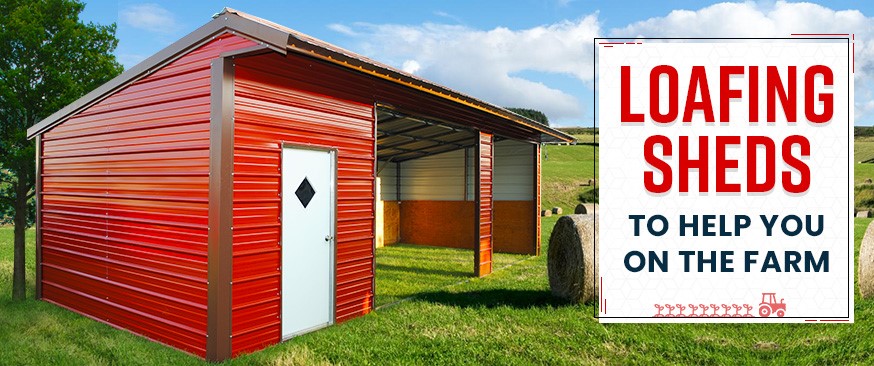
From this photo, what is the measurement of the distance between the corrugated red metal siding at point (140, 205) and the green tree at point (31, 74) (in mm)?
978

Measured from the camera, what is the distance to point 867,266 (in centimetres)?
806

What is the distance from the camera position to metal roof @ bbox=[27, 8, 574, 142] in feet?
18.0

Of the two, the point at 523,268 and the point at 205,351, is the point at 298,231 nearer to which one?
the point at 205,351

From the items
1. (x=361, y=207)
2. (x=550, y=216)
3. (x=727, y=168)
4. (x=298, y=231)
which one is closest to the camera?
(x=298, y=231)

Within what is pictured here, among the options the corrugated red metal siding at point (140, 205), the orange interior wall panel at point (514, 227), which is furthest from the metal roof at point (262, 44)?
the orange interior wall panel at point (514, 227)

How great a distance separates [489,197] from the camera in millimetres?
11875

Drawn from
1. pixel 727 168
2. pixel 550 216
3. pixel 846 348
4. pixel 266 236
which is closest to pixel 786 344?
pixel 846 348

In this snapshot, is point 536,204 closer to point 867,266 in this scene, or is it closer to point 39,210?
point 867,266

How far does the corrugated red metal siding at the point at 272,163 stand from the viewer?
6.09 metres

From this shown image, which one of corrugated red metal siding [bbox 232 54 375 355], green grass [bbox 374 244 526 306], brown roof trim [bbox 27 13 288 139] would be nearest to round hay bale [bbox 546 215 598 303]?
green grass [bbox 374 244 526 306]

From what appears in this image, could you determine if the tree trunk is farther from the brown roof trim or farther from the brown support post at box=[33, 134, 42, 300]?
the brown roof trim

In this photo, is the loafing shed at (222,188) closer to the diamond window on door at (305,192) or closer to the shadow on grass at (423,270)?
the diamond window on door at (305,192)

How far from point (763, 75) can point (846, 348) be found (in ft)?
11.1

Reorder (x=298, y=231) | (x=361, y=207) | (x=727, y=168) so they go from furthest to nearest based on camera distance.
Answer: (x=361, y=207), (x=727, y=168), (x=298, y=231)
